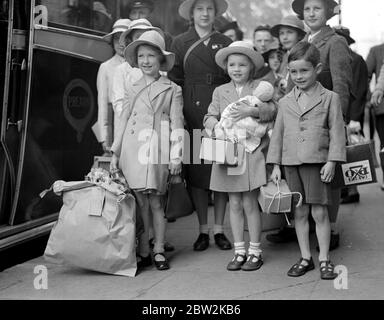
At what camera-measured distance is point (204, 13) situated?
18.2ft

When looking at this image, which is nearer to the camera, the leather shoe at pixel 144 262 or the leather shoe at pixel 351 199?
the leather shoe at pixel 144 262

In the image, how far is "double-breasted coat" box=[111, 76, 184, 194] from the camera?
4.95 meters

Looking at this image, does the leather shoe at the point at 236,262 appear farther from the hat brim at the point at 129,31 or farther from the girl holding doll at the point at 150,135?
the hat brim at the point at 129,31

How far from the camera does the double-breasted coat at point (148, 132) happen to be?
4.95 metres

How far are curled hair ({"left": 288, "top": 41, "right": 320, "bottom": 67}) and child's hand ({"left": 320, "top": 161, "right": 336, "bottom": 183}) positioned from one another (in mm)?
696

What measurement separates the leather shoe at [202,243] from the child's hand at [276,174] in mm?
1117

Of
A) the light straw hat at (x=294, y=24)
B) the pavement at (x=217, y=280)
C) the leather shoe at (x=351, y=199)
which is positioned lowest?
the pavement at (x=217, y=280)

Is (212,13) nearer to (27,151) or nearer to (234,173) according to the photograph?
(234,173)

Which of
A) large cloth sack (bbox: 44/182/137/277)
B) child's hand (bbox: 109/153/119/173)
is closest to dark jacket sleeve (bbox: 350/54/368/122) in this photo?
child's hand (bbox: 109/153/119/173)

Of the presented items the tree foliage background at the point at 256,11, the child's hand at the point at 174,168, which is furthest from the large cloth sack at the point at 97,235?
the tree foliage background at the point at 256,11

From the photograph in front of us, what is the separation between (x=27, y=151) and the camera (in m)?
5.36

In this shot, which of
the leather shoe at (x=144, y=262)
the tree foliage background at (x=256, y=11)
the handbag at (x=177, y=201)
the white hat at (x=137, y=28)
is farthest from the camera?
the tree foliage background at (x=256, y=11)

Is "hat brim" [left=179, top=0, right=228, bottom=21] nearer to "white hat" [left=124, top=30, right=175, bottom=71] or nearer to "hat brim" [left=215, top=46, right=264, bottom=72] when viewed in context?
"white hat" [left=124, top=30, right=175, bottom=71]
